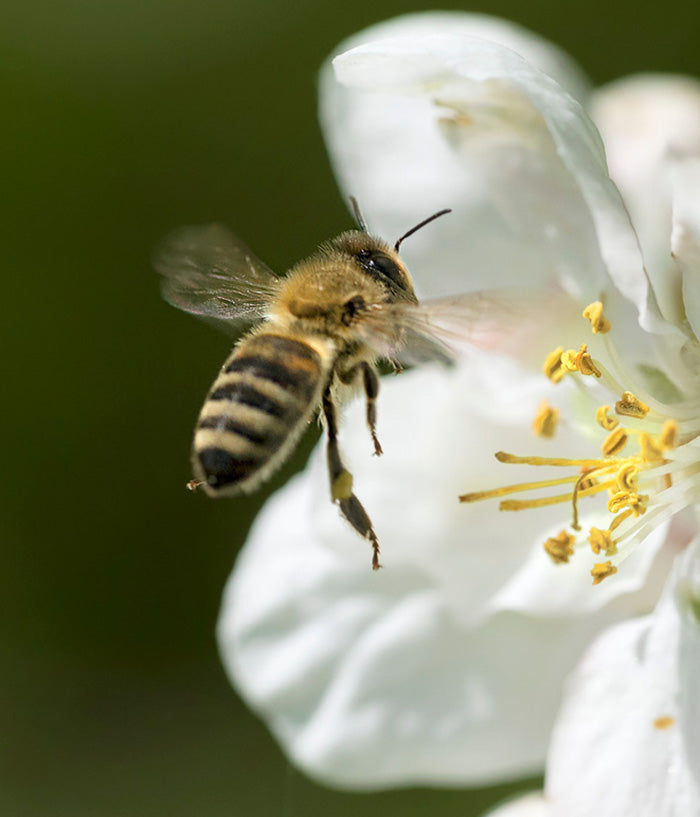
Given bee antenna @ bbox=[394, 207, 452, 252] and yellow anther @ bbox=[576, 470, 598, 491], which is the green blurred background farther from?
yellow anther @ bbox=[576, 470, 598, 491]

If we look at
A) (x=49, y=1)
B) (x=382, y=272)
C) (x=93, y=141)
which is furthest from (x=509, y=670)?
(x=49, y=1)

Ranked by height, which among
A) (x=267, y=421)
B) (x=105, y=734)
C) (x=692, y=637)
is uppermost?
(x=267, y=421)

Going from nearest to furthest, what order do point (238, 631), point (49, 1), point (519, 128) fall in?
point (519, 128) → point (238, 631) → point (49, 1)

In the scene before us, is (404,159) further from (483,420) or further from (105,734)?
(105,734)

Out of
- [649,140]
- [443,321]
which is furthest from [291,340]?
[649,140]

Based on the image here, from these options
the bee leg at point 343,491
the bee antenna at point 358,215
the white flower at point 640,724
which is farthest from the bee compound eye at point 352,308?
the white flower at point 640,724

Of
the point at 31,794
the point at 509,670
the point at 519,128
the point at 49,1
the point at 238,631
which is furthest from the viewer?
the point at 49,1
